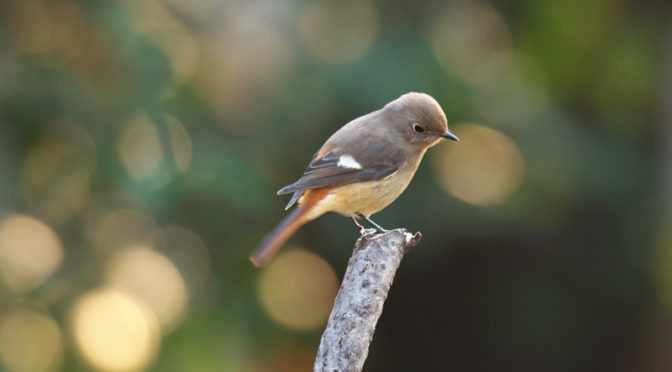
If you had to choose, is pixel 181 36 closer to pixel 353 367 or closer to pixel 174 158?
pixel 174 158

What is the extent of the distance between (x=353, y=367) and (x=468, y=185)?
127 inches

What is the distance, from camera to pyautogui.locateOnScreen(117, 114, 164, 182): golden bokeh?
4066mm

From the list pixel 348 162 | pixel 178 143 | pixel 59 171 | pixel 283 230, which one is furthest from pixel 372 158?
pixel 59 171

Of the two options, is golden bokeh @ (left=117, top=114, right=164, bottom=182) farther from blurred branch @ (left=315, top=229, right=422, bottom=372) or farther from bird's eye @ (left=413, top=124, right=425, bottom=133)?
blurred branch @ (left=315, top=229, right=422, bottom=372)

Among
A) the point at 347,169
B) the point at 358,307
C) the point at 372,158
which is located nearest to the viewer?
the point at 358,307

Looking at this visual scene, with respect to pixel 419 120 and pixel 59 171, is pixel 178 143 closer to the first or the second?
pixel 59 171

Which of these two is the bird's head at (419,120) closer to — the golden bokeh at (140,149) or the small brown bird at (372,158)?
the small brown bird at (372,158)

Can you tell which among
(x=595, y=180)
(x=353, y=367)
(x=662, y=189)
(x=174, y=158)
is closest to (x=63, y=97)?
(x=174, y=158)

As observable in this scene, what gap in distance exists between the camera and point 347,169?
359cm

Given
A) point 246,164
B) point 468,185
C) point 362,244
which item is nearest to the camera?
point 362,244

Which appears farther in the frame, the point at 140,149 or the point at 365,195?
the point at 140,149

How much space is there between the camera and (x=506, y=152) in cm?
538

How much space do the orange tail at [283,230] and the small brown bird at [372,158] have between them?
12mm

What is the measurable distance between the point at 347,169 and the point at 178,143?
3.63 feet
